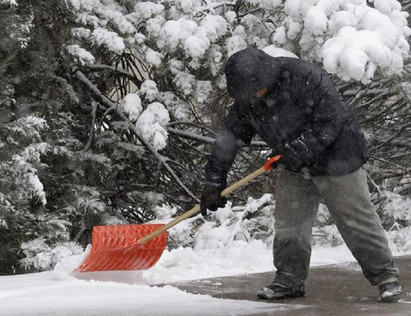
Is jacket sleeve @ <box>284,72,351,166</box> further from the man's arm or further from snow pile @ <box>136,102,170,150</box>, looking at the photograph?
snow pile @ <box>136,102,170,150</box>

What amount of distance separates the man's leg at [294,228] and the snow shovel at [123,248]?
1039mm

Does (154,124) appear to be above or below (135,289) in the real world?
above

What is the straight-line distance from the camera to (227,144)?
4.64 m

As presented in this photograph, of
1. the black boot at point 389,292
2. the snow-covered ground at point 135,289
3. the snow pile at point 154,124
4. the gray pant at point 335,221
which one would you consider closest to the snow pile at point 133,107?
the snow pile at point 154,124

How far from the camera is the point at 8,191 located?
680 centimetres

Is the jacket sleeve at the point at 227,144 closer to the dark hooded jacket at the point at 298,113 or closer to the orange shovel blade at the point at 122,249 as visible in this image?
the dark hooded jacket at the point at 298,113

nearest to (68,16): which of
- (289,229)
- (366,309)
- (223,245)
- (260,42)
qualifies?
(260,42)

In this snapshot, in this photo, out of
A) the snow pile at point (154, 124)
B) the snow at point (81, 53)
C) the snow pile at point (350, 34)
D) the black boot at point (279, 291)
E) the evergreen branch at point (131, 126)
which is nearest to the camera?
the black boot at point (279, 291)

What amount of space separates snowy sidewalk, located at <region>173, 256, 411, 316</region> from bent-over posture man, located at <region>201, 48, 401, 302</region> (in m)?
0.15

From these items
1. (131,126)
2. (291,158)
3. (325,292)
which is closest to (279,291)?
(325,292)

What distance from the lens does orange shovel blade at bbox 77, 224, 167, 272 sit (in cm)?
544

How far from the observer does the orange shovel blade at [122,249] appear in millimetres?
5438

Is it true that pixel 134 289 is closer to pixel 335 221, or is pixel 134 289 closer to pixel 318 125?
pixel 335 221

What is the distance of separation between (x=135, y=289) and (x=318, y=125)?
4.93 feet
